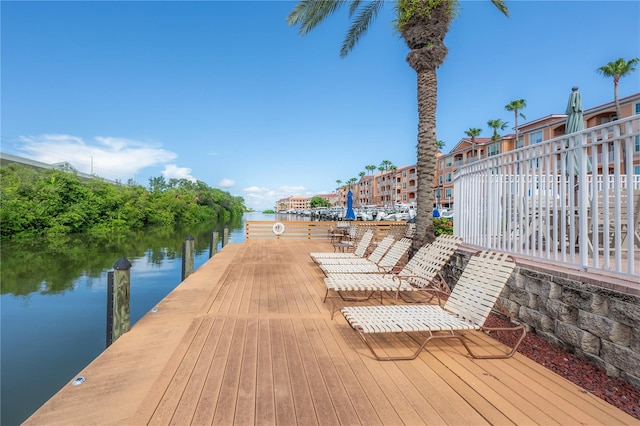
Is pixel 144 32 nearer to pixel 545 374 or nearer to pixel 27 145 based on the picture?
pixel 545 374

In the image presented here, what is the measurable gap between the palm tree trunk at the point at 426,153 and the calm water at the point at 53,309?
6407 mm

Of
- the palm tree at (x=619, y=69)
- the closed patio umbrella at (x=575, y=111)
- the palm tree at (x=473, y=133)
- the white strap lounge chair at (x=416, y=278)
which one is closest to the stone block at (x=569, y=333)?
the white strap lounge chair at (x=416, y=278)

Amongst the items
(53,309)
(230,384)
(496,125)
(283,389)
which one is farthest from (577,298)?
(496,125)

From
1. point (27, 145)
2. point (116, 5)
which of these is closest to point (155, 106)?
point (116, 5)

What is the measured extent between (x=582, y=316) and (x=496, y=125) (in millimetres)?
43122

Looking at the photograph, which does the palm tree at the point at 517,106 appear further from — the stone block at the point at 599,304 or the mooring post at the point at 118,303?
the mooring post at the point at 118,303

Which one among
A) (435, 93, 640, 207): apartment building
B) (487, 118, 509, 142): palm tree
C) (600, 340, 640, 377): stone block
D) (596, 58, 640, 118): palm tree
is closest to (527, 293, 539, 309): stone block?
(600, 340, 640, 377): stone block

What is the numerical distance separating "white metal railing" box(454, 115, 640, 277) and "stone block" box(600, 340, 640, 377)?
1.89 ft

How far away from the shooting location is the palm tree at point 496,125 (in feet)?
129

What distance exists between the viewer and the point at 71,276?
1188cm

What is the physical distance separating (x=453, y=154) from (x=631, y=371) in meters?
48.3

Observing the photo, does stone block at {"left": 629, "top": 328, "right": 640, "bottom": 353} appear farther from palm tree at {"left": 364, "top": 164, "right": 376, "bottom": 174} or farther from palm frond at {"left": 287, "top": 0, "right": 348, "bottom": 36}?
palm tree at {"left": 364, "top": 164, "right": 376, "bottom": 174}

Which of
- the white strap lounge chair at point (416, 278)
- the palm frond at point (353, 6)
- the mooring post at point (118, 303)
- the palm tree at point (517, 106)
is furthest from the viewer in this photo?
the palm tree at point (517, 106)

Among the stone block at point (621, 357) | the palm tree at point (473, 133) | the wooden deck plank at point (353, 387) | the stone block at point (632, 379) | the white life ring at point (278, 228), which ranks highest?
the palm tree at point (473, 133)
